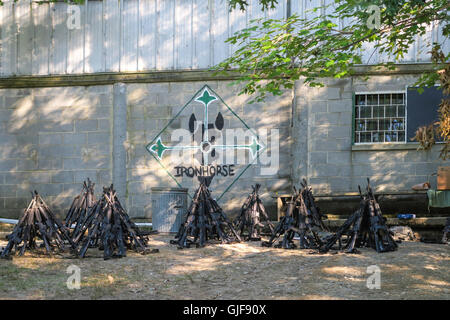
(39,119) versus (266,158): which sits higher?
(39,119)

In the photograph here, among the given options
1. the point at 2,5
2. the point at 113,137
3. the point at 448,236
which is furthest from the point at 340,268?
the point at 2,5

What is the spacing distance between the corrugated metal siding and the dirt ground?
20.1 feet

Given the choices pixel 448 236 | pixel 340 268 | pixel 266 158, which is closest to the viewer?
pixel 340 268

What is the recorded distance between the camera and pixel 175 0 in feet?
41.5

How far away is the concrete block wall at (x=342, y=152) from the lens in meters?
11.5

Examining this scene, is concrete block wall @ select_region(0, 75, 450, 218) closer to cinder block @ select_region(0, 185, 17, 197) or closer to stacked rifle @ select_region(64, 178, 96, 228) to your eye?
cinder block @ select_region(0, 185, 17, 197)

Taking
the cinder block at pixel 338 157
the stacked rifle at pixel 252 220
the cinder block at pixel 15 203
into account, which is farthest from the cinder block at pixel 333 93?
the cinder block at pixel 15 203

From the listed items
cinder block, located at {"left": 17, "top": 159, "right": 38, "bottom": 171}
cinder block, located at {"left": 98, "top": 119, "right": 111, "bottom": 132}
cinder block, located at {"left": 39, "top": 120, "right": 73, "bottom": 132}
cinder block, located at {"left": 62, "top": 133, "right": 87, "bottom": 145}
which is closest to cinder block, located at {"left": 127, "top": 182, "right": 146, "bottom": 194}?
cinder block, located at {"left": 98, "top": 119, "right": 111, "bottom": 132}

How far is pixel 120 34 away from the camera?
1281 centimetres

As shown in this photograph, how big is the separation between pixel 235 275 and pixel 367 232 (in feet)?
10.2

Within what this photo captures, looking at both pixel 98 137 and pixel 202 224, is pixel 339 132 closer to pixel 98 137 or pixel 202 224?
pixel 202 224

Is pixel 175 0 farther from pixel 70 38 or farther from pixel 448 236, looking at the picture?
pixel 448 236

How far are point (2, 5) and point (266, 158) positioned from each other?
8.59 meters

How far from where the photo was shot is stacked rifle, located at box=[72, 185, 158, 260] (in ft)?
26.0
